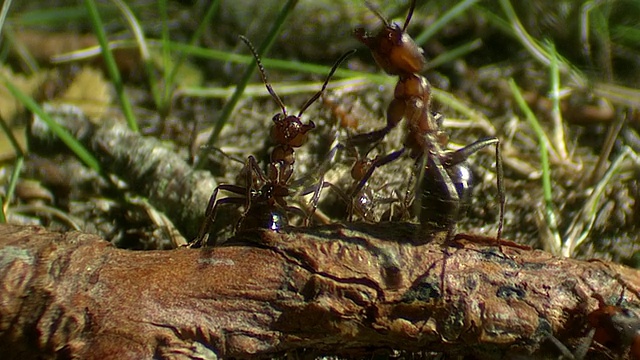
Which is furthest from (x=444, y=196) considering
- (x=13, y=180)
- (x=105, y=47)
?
(x=13, y=180)

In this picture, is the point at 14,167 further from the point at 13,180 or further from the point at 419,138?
the point at 419,138

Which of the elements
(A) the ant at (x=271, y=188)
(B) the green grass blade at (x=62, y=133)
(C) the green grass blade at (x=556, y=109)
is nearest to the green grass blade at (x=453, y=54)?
(C) the green grass blade at (x=556, y=109)

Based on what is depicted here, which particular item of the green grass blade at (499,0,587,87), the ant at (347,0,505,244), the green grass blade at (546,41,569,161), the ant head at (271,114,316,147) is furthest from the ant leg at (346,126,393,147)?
the green grass blade at (499,0,587,87)

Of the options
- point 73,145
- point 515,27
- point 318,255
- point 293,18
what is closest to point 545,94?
point 515,27

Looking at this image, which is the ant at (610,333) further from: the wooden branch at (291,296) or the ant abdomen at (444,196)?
the ant abdomen at (444,196)

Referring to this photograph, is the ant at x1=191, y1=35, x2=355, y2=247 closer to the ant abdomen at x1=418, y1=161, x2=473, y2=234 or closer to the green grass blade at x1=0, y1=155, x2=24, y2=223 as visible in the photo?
the ant abdomen at x1=418, y1=161, x2=473, y2=234

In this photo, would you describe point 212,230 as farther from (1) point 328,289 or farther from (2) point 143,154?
(1) point 328,289
